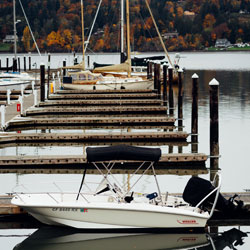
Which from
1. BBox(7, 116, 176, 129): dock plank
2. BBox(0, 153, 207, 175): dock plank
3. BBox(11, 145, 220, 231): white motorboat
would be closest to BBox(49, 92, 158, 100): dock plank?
BBox(7, 116, 176, 129): dock plank

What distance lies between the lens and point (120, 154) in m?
14.4

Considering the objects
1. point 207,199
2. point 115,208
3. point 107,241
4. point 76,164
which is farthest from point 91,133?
point 115,208

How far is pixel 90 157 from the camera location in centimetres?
1444

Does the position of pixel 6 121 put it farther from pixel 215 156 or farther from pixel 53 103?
pixel 215 156

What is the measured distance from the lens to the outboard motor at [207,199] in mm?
14453

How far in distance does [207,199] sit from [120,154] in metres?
2.19

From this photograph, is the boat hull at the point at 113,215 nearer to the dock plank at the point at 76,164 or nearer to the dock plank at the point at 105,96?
the dock plank at the point at 76,164

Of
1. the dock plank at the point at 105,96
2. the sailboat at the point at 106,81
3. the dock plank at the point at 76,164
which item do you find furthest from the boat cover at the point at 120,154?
the sailboat at the point at 106,81

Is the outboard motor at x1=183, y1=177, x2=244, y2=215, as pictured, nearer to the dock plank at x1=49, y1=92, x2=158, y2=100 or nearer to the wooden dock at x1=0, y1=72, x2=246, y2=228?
the wooden dock at x1=0, y1=72, x2=246, y2=228

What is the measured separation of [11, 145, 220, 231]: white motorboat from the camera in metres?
14.0

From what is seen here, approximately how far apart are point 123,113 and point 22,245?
67.1 ft

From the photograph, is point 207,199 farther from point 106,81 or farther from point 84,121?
point 106,81

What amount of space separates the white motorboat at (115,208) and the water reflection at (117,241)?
0.72 feet

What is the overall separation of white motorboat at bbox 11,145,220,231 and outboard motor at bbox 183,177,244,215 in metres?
0.16
